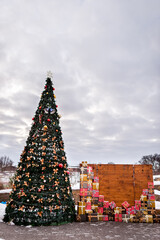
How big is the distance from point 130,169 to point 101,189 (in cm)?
124

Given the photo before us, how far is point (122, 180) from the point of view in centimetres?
610

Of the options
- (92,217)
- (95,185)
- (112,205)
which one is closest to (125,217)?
(112,205)

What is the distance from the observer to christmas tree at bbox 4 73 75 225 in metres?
5.00

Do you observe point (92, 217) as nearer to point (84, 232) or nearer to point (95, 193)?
point (95, 193)

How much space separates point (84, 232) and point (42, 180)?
70.4 inches

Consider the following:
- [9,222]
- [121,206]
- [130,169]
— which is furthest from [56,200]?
[130,169]

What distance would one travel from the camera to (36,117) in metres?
6.16

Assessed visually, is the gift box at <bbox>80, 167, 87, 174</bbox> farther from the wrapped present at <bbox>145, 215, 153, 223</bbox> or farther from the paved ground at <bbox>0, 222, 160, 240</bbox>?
the wrapped present at <bbox>145, 215, 153, 223</bbox>

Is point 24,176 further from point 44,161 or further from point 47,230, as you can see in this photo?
point 47,230

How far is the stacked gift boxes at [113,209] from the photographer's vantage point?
5750mm

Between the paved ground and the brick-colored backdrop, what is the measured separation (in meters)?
0.86

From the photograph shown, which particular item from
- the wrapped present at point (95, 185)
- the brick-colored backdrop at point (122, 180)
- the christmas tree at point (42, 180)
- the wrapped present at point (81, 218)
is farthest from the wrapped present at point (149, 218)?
the christmas tree at point (42, 180)

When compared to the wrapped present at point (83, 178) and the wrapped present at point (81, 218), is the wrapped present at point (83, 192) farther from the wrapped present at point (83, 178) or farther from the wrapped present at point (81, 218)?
the wrapped present at point (81, 218)

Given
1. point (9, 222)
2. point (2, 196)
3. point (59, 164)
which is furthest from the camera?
point (2, 196)
